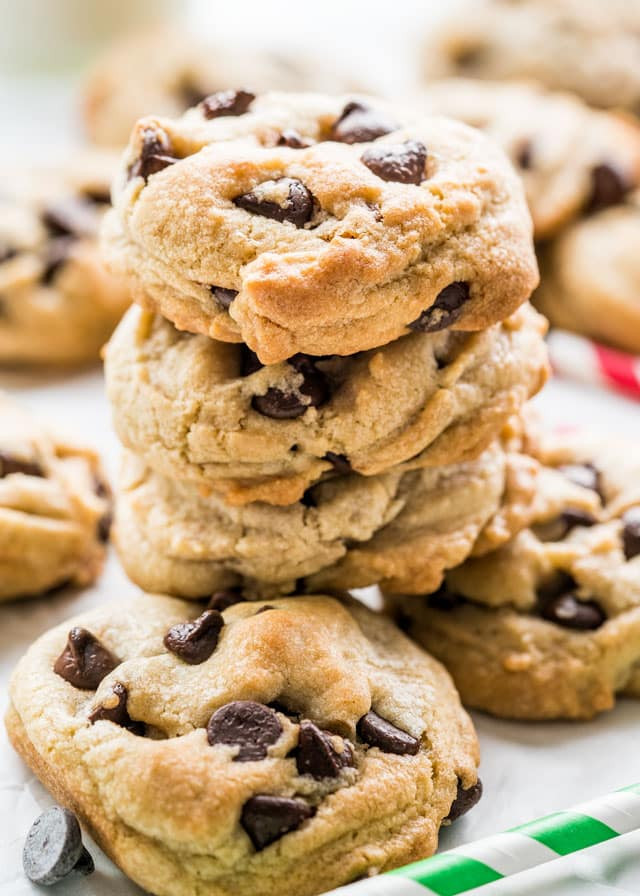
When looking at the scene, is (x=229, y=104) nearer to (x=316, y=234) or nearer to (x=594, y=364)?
(x=316, y=234)

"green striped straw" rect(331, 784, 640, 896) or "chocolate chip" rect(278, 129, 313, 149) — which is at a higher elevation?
"chocolate chip" rect(278, 129, 313, 149)

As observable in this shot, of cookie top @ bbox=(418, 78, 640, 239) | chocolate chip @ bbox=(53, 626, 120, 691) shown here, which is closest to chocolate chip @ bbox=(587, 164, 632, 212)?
cookie top @ bbox=(418, 78, 640, 239)

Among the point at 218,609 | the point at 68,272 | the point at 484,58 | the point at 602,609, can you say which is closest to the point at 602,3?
the point at 484,58

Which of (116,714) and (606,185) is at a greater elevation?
(606,185)

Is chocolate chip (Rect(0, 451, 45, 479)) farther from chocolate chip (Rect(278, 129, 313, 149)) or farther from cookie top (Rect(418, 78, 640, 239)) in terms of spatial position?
cookie top (Rect(418, 78, 640, 239))

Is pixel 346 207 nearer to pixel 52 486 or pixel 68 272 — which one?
pixel 52 486

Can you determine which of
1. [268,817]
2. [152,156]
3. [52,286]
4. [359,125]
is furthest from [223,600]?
[52,286]

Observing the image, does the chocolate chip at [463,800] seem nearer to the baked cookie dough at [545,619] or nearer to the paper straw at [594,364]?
the baked cookie dough at [545,619]
